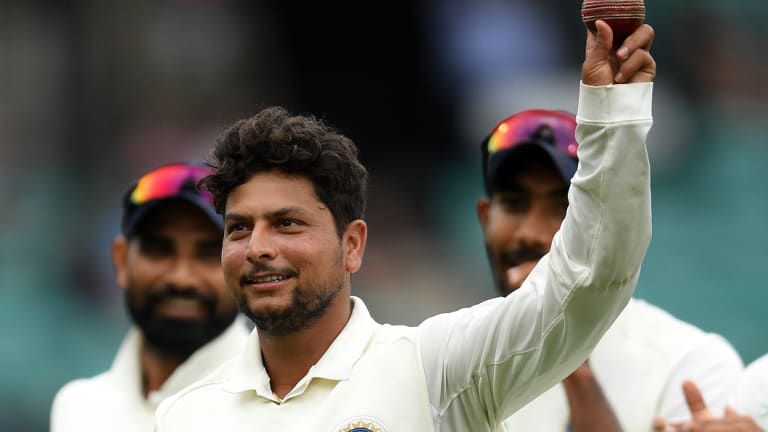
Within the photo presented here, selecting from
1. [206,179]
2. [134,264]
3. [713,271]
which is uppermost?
[206,179]

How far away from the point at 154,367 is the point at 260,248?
5.79 feet

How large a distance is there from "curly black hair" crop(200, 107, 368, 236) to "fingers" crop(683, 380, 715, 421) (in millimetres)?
1047

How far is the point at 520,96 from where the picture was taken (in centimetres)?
1029

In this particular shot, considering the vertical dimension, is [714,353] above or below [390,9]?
below

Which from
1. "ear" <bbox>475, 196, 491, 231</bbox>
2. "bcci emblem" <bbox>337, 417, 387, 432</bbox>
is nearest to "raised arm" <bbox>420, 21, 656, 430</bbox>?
"bcci emblem" <bbox>337, 417, 387, 432</bbox>

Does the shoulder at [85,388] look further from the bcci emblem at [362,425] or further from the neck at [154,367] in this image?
the bcci emblem at [362,425]

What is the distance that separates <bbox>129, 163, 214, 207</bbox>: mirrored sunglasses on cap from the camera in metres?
4.76

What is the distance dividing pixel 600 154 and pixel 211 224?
232cm

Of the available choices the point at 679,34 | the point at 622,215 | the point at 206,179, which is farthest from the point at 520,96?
the point at 622,215

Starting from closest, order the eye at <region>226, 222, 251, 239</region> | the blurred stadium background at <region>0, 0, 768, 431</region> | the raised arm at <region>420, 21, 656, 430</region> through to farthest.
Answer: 1. the raised arm at <region>420, 21, 656, 430</region>
2. the eye at <region>226, 222, 251, 239</region>
3. the blurred stadium background at <region>0, 0, 768, 431</region>

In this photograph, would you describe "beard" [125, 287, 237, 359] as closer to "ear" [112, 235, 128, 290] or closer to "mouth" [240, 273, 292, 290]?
"ear" [112, 235, 128, 290]

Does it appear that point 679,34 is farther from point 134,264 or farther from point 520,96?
point 134,264

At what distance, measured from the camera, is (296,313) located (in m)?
3.20

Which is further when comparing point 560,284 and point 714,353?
point 714,353
